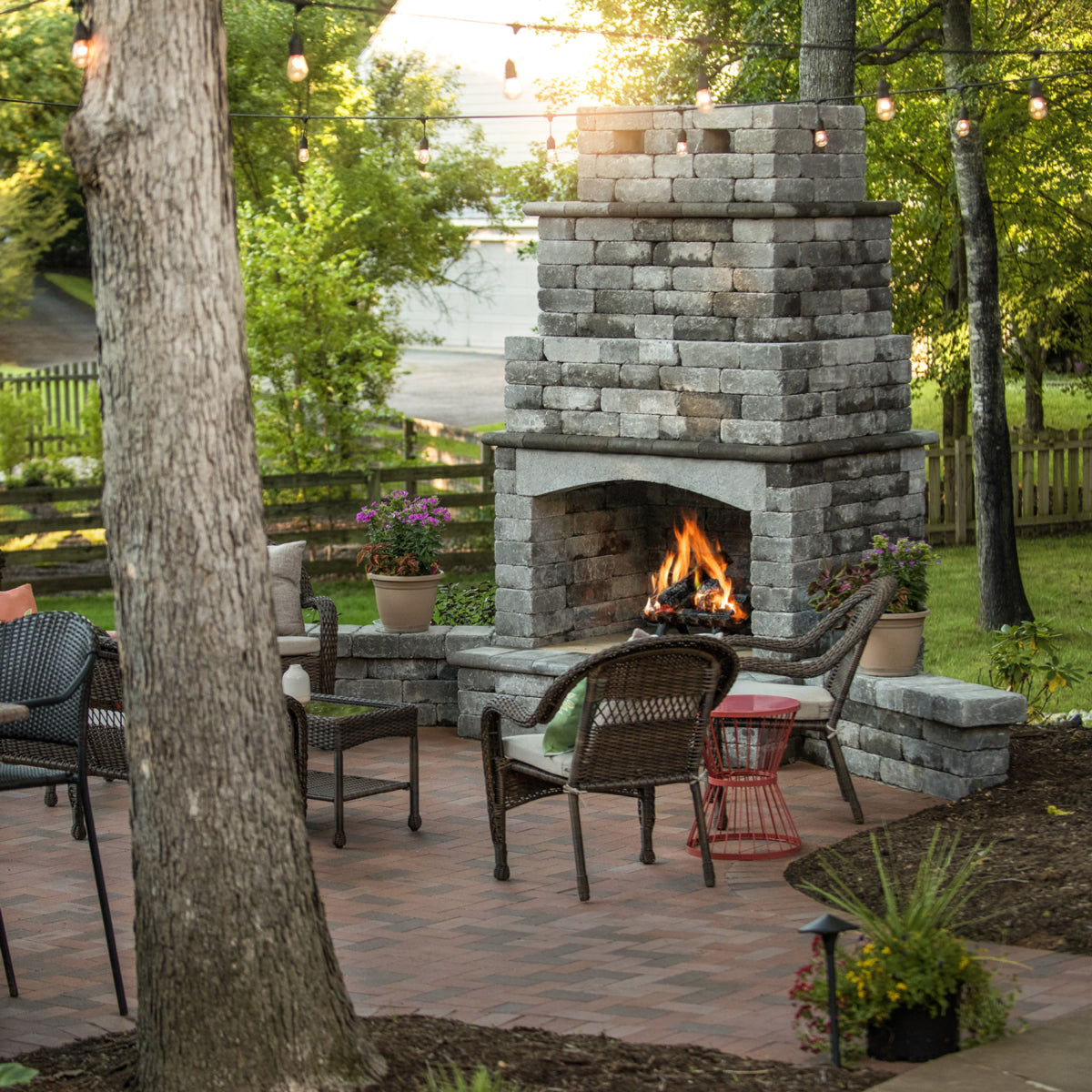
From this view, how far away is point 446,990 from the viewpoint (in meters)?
5.11

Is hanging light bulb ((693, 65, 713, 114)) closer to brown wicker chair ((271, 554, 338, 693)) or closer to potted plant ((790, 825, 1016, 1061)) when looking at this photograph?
brown wicker chair ((271, 554, 338, 693))

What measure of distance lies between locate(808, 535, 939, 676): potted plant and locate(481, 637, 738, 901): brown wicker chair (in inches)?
63.9

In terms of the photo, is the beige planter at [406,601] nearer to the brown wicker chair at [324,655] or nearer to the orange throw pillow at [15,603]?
the brown wicker chair at [324,655]

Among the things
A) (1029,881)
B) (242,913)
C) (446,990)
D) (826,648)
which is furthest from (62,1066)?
(826,648)

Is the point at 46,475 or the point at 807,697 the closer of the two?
the point at 807,697

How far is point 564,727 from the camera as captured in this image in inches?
250

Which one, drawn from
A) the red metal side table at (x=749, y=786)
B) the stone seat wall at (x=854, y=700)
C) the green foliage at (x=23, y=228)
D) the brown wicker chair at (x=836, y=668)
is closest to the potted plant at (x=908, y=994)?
the red metal side table at (x=749, y=786)

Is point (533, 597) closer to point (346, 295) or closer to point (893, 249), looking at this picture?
point (346, 295)

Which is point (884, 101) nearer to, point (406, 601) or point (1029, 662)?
point (1029, 662)

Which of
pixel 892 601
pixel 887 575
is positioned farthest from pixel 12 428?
pixel 892 601

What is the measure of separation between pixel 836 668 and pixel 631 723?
4.86 ft

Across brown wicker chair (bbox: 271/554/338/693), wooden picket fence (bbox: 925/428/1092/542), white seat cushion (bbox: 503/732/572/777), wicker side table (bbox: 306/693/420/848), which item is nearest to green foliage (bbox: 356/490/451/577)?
brown wicker chair (bbox: 271/554/338/693)

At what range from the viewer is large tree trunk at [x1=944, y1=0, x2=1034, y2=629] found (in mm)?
12805

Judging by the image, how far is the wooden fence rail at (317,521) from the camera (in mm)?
15039
